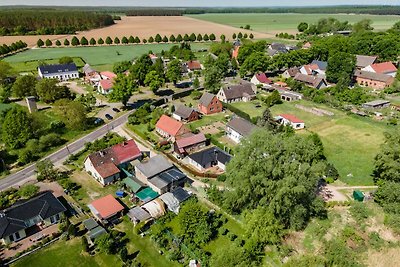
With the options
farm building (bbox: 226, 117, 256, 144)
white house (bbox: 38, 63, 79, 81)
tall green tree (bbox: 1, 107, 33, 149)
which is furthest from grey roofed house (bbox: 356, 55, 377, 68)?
tall green tree (bbox: 1, 107, 33, 149)

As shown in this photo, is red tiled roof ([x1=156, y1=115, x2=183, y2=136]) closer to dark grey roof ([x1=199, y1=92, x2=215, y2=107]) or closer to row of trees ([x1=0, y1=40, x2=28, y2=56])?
dark grey roof ([x1=199, y1=92, x2=215, y2=107])

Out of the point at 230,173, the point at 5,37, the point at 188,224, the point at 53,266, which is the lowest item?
the point at 5,37

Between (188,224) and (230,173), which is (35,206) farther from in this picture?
(230,173)

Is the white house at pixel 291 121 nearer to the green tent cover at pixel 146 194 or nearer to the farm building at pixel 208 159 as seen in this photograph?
the farm building at pixel 208 159

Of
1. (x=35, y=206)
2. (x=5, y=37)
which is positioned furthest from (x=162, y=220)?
(x=5, y=37)

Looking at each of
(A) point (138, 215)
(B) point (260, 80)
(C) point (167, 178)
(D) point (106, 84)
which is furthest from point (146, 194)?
(B) point (260, 80)

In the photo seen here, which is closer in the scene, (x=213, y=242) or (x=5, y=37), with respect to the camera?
(x=213, y=242)
